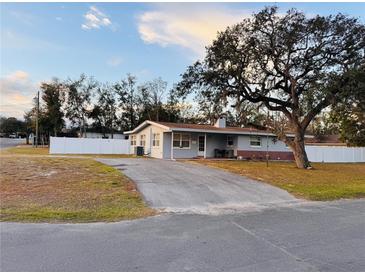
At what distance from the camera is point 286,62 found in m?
20.5

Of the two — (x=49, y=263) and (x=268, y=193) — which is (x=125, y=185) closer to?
(x=268, y=193)

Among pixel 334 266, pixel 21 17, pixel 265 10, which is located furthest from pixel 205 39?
pixel 334 266

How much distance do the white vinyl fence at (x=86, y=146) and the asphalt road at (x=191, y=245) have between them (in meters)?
29.0

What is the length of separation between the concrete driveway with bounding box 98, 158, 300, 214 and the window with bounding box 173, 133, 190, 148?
11.8 metres

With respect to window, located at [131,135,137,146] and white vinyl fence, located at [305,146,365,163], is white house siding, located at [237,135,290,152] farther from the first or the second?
window, located at [131,135,137,146]

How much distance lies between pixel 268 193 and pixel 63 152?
90.3 ft

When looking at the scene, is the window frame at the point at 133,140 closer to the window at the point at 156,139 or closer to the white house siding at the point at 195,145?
the window at the point at 156,139

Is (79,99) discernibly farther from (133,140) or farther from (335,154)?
(335,154)

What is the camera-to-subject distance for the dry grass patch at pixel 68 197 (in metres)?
7.43

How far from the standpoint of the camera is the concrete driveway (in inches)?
358

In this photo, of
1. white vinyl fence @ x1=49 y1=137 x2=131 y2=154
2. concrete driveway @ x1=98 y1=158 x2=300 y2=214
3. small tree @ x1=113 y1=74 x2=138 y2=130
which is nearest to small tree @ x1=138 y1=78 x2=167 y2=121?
small tree @ x1=113 y1=74 x2=138 y2=130

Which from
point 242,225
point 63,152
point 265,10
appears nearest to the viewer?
point 242,225

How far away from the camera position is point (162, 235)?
5.96 meters

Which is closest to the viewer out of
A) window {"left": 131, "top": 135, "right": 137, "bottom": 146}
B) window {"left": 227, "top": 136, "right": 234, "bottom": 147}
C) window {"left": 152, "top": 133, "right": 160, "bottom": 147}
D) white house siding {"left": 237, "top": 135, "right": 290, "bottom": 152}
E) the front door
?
window {"left": 152, "top": 133, "right": 160, "bottom": 147}
